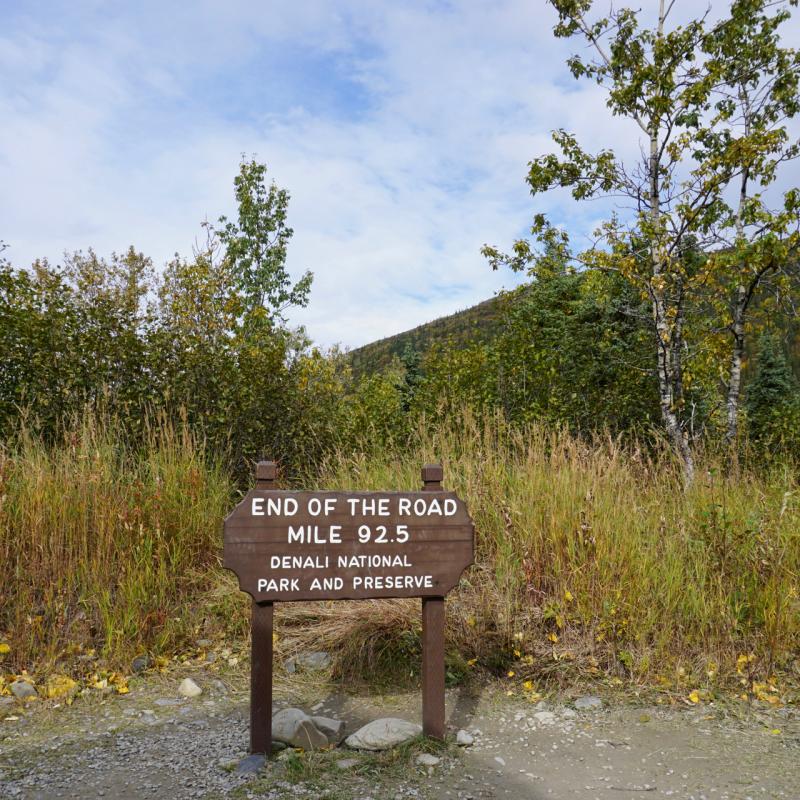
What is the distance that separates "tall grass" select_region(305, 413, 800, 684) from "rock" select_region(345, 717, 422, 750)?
83 cm

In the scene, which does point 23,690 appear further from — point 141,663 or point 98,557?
point 98,557

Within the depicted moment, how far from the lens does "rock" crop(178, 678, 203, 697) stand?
3.98 meters

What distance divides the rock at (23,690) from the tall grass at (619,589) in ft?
5.46

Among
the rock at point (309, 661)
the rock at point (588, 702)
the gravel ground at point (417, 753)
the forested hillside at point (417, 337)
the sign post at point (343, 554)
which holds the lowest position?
the gravel ground at point (417, 753)

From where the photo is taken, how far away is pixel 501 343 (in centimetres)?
1155

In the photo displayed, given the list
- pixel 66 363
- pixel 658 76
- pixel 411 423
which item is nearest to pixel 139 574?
pixel 66 363

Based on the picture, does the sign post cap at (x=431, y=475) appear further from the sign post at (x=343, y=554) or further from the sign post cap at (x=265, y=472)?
the sign post cap at (x=265, y=472)

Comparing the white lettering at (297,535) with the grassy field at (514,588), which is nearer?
the white lettering at (297,535)

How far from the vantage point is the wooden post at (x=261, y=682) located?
3.20m

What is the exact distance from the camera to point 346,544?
328 centimetres

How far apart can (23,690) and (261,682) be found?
160 cm

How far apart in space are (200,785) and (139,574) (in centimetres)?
184

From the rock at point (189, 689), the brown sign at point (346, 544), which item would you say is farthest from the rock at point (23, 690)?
the brown sign at point (346, 544)

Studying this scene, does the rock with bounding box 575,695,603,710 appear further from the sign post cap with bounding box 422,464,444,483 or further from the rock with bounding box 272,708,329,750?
the sign post cap with bounding box 422,464,444,483
